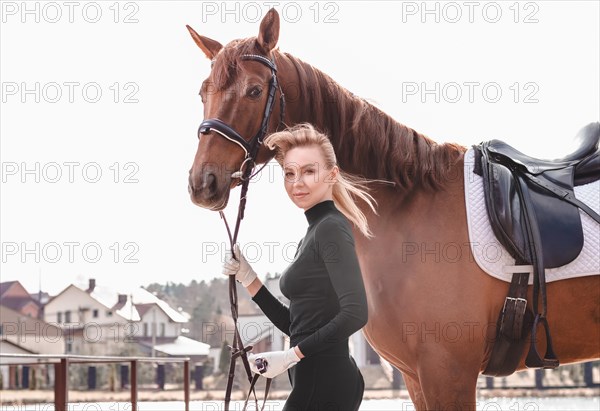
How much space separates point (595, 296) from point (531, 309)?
322 millimetres

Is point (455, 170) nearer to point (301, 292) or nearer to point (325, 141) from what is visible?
point (325, 141)

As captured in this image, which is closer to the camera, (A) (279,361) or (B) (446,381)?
(A) (279,361)

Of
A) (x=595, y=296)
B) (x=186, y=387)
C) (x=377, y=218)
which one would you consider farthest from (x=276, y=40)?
(x=186, y=387)

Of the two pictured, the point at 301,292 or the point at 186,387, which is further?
the point at 186,387

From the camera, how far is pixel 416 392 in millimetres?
3631

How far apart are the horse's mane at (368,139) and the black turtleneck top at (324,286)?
3.84 ft

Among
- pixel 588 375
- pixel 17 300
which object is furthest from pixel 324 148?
pixel 588 375

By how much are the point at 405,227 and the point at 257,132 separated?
82 centimetres

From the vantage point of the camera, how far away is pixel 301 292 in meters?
2.56

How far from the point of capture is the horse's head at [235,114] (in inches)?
135

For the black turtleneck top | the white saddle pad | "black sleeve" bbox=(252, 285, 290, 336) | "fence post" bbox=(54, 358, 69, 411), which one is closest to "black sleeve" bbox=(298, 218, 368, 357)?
the black turtleneck top

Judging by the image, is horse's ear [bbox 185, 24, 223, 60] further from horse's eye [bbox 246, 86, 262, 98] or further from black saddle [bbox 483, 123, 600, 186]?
black saddle [bbox 483, 123, 600, 186]

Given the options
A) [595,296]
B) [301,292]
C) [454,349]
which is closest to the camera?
[301,292]

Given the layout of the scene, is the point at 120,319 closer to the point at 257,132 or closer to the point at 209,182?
the point at 257,132
